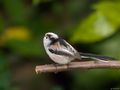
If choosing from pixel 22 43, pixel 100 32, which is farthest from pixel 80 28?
pixel 22 43

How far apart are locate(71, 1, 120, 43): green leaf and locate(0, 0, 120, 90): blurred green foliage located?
0.30 m

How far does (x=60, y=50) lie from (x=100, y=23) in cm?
87

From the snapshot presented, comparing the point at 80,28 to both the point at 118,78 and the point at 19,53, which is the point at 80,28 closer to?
the point at 118,78

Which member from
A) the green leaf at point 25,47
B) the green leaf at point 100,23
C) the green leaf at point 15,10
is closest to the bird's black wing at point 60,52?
the green leaf at point 100,23

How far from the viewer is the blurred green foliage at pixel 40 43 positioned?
101 inches

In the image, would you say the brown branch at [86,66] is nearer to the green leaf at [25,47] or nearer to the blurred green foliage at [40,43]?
the blurred green foliage at [40,43]

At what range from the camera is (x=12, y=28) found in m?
2.92

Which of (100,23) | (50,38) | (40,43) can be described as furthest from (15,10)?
(50,38)

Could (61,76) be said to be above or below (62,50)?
below

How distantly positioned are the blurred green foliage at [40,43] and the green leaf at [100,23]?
12.0 inches

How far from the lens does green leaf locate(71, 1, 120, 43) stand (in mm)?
2029

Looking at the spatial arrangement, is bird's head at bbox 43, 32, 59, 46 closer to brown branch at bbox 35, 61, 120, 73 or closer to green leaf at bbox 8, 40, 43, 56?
brown branch at bbox 35, 61, 120, 73

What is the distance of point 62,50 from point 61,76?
1617 millimetres

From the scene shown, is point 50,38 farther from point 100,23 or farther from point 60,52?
point 100,23
